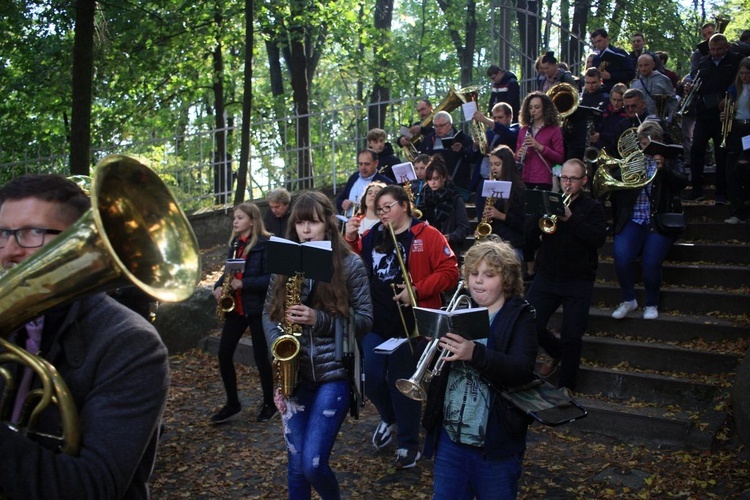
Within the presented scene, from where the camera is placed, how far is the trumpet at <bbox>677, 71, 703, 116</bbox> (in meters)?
10.8

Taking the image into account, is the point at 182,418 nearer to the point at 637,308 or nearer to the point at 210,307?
the point at 210,307

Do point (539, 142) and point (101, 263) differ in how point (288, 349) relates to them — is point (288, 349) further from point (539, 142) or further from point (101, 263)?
point (539, 142)

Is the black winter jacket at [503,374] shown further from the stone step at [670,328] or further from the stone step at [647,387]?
the stone step at [670,328]

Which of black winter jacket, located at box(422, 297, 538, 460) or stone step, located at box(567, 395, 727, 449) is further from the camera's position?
stone step, located at box(567, 395, 727, 449)

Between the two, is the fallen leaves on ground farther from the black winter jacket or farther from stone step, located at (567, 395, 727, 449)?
the black winter jacket

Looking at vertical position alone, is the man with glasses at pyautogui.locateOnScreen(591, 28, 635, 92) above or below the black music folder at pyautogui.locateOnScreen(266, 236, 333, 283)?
above

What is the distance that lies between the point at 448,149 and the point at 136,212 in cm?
909

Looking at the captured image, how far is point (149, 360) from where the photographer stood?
2.09 meters

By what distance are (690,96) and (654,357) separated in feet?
15.8

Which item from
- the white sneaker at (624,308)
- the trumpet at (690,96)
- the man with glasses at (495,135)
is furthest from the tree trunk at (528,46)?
the white sneaker at (624,308)

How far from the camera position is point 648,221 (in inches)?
316

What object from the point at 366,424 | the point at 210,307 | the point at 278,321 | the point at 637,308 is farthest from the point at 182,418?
the point at 637,308

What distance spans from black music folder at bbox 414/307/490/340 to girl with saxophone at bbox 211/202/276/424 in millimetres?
3405

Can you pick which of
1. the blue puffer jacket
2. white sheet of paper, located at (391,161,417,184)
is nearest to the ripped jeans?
the blue puffer jacket
